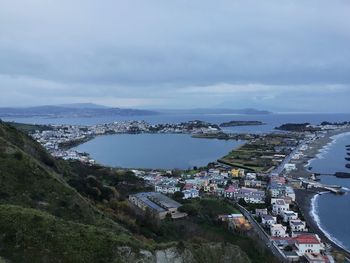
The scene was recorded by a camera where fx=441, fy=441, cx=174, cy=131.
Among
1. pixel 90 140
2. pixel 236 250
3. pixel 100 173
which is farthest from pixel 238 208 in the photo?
pixel 90 140

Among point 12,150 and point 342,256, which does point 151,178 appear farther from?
point 12,150

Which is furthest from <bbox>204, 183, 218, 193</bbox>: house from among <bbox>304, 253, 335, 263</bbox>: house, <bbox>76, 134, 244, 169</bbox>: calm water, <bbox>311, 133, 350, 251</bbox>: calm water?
<bbox>304, 253, 335, 263</bbox>: house

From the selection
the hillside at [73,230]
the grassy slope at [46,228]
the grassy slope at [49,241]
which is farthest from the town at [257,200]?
the grassy slope at [49,241]

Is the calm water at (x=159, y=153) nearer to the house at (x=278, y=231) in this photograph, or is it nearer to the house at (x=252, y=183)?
the house at (x=252, y=183)

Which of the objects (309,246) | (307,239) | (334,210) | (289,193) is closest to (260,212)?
(334,210)

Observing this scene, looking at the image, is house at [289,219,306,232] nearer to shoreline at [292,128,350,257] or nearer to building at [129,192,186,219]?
shoreline at [292,128,350,257]

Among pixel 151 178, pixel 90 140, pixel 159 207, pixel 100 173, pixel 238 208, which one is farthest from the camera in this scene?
pixel 90 140

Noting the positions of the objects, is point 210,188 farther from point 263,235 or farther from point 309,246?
point 309,246

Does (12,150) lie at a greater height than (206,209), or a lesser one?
greater
